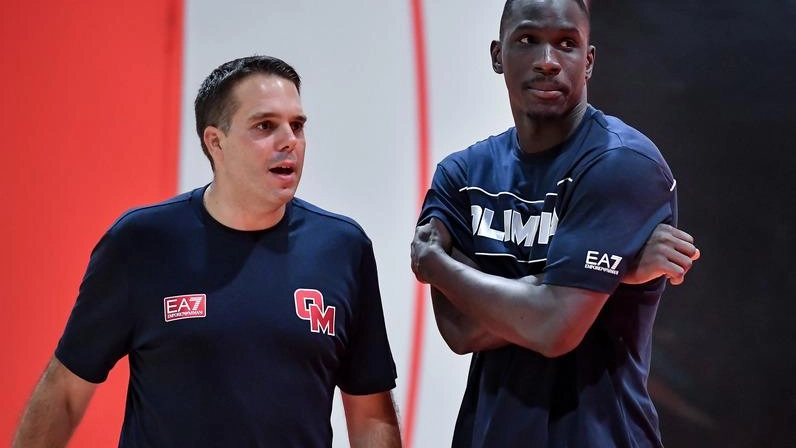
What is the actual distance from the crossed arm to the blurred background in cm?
119

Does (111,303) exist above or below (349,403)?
above

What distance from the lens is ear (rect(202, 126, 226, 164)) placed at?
2.32 metres

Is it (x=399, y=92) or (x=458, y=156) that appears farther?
(x=399, y=92)

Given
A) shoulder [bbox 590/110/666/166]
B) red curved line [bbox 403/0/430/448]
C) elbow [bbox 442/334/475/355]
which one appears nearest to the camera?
shoulder [bbox 590/110/666/166]

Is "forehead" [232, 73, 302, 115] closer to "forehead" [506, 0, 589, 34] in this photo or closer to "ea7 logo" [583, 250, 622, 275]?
"forehead" [506, 0, 589, 34]

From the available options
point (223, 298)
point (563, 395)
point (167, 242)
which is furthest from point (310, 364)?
point (563, 395)

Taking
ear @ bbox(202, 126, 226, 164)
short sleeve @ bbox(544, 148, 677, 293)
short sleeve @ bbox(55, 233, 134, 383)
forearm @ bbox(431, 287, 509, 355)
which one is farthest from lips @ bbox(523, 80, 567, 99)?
short sleeve @ bbox(55, 233, 134, 383)

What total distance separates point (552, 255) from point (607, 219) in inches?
5.5

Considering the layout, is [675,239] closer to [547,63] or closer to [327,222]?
[547,63]

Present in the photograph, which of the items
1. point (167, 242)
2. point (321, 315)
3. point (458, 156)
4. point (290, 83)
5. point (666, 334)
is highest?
point (290, 83)

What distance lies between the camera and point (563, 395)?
2.07 metres

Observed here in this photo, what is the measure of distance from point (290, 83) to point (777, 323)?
6.22 ft

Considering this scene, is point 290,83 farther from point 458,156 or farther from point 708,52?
point 708,52

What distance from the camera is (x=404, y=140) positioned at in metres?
3.37
